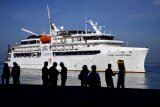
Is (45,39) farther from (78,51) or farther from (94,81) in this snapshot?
(94,81)

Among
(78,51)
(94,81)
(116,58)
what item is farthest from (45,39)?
(94,81)

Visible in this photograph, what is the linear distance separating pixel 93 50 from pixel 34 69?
58.9 feet

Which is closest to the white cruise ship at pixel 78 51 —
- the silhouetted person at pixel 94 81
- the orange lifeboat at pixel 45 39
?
the orange lifeboat at pixel 45 39

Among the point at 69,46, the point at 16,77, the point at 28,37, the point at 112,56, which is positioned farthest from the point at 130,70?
the point at 16,77

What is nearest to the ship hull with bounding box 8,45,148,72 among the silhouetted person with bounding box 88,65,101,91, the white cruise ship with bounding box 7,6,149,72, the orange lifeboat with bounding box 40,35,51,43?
the white cruise ship with bounding box 7,6,149,72

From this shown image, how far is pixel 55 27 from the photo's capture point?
74062mm

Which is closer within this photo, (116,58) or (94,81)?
(94,81)

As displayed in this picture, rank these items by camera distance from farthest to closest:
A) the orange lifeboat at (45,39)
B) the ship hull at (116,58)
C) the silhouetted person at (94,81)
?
the orange lifeboat at (45,39) → the ship hull at (116,58) → the silhouetted person at (94,81)

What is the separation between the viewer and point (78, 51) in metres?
64.8

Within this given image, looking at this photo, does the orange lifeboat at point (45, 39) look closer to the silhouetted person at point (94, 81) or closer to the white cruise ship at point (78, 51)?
the white cruise ship at point (78, 51)

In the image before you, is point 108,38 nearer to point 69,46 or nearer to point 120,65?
point 69,46

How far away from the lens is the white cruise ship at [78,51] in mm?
59906

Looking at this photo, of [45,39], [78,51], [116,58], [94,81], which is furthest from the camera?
[45,39]

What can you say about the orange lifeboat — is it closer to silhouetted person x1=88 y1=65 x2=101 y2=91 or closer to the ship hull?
the ship hull
